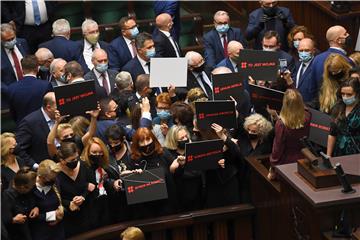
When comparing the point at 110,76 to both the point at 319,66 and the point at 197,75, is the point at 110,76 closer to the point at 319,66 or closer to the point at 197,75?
the point at 197,75

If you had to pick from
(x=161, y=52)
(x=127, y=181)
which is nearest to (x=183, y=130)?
(x=127, y=181)

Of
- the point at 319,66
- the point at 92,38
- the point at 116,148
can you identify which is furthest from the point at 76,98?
the point at 319,66

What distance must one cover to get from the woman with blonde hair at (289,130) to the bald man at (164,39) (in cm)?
228

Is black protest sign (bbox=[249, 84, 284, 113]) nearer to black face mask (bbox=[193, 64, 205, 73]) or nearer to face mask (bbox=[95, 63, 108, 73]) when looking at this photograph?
black face mask (bbox=[193, 64, 205, 73])

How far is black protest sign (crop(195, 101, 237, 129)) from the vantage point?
18.0 ft

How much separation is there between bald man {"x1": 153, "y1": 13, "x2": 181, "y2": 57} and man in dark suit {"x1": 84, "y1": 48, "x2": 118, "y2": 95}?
748 mm

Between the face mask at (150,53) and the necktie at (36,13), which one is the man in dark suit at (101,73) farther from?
the necktie at (36,13)

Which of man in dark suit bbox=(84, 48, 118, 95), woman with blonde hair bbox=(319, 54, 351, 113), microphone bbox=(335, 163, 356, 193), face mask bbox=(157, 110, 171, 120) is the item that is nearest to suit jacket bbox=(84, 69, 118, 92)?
man in dark suit bbox=(84, 48, 118, 95)

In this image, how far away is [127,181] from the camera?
5.06 metres

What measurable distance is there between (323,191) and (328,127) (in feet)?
3.86

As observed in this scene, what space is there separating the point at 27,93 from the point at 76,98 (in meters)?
0.73

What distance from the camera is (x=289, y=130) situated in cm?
516

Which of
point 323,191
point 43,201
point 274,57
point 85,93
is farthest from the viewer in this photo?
point 274,57

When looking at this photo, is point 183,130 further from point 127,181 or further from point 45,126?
point 45,126
